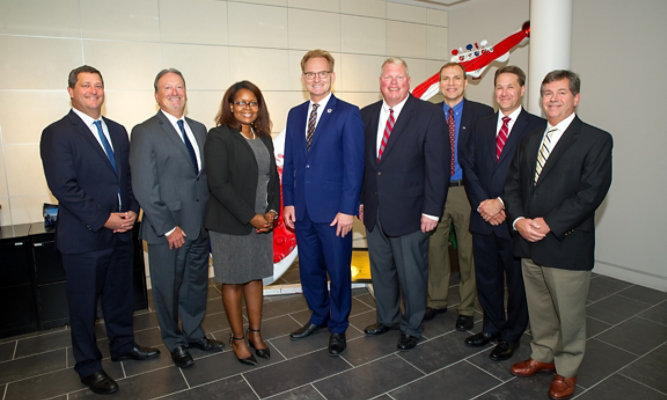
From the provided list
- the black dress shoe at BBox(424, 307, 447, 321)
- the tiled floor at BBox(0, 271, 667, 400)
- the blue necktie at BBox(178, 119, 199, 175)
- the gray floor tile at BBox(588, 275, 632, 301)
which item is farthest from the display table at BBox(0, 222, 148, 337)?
the gray floor tile at BBox(588, 275, 632, 301)

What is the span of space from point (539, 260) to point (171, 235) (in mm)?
2188

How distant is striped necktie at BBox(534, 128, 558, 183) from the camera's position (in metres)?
2.55

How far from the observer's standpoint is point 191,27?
463cm

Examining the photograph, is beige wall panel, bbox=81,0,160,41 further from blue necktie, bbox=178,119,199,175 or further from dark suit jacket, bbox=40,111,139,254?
blue necktie, bbox=178,119,199,175

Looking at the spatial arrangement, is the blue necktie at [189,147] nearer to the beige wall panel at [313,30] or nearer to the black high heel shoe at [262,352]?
the black high heel shoe at [262,352]

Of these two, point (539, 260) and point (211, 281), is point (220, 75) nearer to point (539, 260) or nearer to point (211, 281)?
point (211, 281)

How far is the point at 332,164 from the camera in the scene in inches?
117

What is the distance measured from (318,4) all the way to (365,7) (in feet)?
2.15

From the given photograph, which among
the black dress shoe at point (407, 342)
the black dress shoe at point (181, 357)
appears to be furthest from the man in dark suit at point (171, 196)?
the black dress shoe at point (407, 342)

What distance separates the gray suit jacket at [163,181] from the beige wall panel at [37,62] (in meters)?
1.90

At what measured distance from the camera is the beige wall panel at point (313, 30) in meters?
5.21

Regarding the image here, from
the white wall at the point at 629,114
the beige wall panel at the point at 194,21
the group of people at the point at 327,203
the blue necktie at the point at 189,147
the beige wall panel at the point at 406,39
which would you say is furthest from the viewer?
the beige wall panel at the point at 406,39

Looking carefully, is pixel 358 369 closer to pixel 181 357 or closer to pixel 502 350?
pixel 502 350

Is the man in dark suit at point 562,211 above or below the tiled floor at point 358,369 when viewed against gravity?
above
